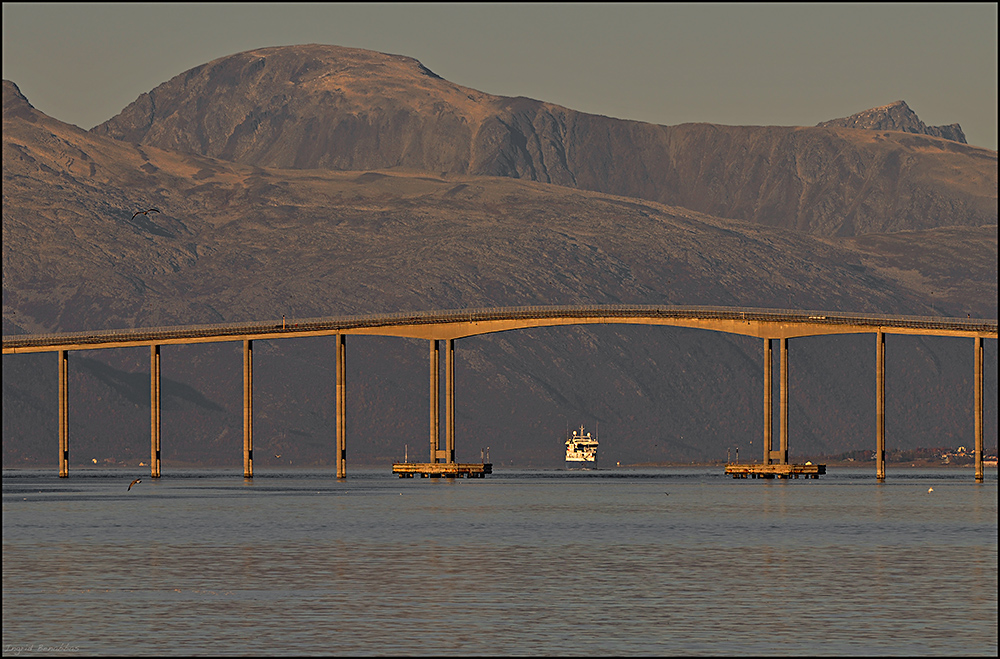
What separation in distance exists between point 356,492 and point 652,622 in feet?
385

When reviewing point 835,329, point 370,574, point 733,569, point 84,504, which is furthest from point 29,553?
point 835,329

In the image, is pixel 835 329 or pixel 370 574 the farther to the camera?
pixel 835 329

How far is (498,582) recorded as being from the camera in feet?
202

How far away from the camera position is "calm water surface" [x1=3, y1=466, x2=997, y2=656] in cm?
4603

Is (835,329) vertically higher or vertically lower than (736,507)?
higher

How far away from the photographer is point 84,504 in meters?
132

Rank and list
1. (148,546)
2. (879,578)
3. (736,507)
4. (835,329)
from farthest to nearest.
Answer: (835,329), (736,507), (148,546), (879,578)

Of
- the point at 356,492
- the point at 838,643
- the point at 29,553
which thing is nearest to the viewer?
the point at 838,643

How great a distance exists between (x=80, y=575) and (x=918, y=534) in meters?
44.4

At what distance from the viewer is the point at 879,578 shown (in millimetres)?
63219

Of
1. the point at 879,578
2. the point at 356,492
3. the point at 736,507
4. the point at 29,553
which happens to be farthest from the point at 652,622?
the point at 356,492

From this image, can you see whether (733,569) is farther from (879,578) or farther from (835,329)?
(835,329)

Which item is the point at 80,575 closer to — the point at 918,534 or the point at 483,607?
the point at 483,607

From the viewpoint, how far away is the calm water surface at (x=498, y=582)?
1812 inches
